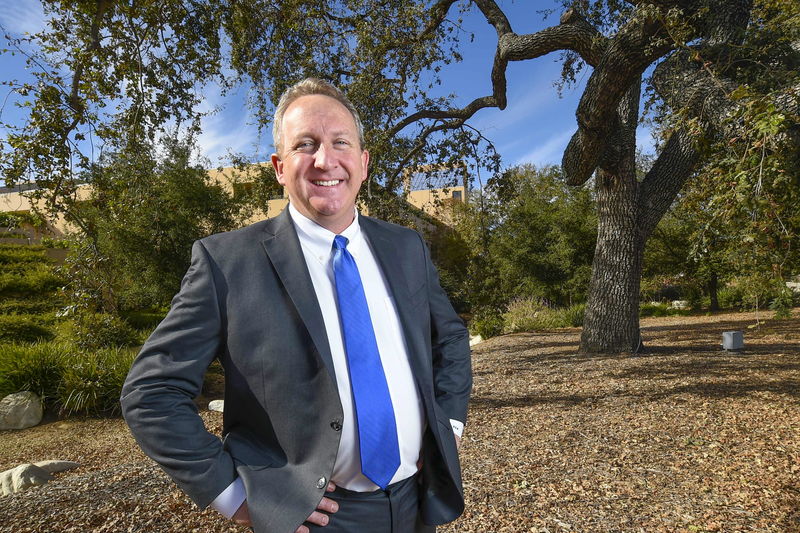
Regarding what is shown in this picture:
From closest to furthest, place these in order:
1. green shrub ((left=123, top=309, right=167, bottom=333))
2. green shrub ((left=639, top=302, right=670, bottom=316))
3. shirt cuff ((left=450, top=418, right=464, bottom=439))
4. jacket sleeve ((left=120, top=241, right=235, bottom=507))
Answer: jacket sleeve ((left=120, top=241, right=235, bottom=507)) → shirt cuff ((left=450, top=418, right=464, bottom=439)) → green shrub ((left=123, top=309, right=167, bottom=333)) → green shrub ((left=639, top=302, right=670, bottom=316))

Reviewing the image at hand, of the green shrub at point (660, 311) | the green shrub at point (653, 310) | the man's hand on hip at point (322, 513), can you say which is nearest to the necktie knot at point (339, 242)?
the man's hand on hip at point (322, 513)

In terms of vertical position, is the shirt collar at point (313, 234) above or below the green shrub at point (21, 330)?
above

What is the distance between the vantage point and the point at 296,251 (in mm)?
1670

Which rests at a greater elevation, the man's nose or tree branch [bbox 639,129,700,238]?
tree branch [bbox 639,129,700,238]

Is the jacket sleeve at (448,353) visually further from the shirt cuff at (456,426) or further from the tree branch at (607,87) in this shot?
the tree branch at (607,87)

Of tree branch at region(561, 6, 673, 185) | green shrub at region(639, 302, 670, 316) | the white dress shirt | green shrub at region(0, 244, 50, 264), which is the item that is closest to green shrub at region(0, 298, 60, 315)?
green shrub at region(0, 244, 50, 264)

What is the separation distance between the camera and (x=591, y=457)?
4328 millimetres

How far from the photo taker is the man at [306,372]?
1.45m

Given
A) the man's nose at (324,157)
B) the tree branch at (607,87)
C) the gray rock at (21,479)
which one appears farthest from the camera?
the tree branch at (607,87)

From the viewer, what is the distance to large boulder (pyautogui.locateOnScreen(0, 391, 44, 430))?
7672 mm

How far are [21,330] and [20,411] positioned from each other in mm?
4523

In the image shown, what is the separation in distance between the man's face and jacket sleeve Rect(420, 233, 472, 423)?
53cm

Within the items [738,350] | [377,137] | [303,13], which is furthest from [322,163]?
[738,350]

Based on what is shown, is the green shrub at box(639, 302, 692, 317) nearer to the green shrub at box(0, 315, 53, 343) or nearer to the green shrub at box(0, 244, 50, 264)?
the green shrub at box(0, 315, 53, 343)
